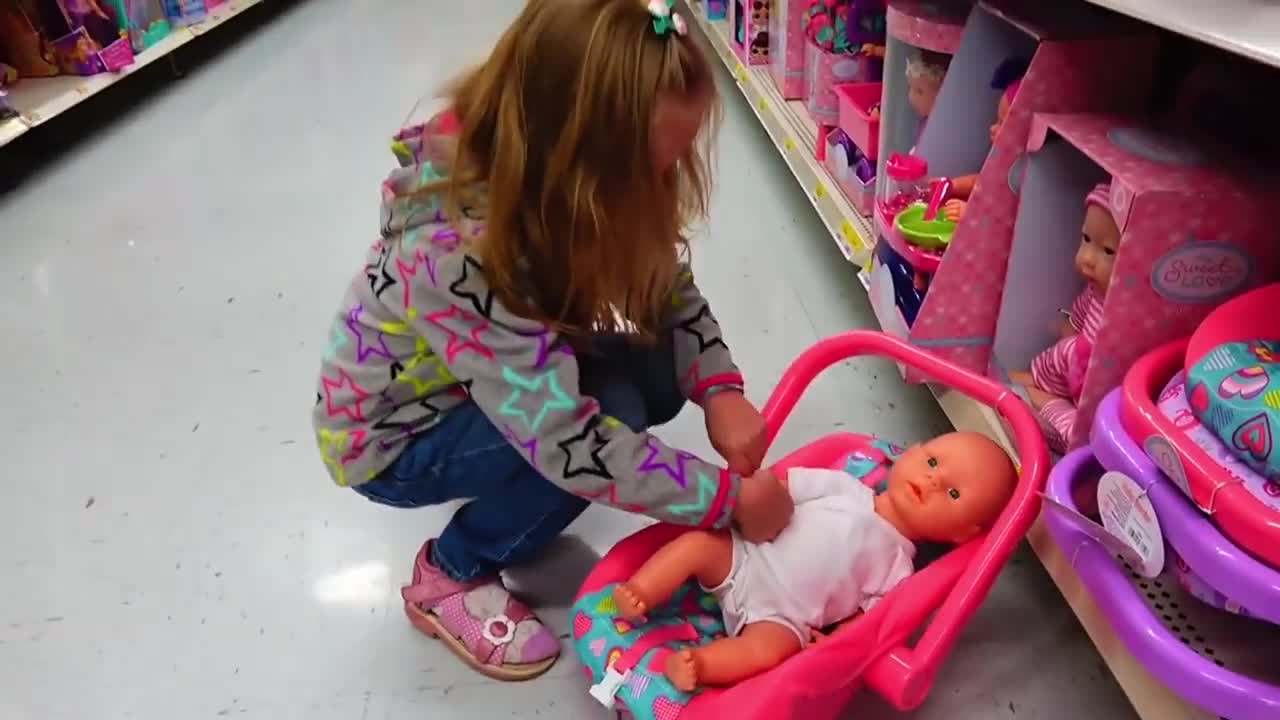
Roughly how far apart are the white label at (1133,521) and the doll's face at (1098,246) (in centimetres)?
21

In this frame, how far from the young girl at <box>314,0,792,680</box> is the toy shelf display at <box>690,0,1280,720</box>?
251 millimetres

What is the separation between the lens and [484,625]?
0.91m

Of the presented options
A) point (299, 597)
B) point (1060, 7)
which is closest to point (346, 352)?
point (299, 597)

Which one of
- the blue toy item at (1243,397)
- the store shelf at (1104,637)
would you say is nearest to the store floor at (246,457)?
the store shelf at (1104,637)

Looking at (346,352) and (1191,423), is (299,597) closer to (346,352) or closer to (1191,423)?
(346,352)

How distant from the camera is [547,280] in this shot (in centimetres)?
75

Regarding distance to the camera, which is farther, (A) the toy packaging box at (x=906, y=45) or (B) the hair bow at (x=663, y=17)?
(A) the toy packaging box at (x=906, y=45)

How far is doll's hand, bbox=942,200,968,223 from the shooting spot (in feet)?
3.50

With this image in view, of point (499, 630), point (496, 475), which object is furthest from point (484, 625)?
point (496, 475)

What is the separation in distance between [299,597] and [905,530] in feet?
1.93

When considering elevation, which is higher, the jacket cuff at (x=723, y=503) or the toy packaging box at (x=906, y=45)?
the toy packaging box at (x=906, y=45)

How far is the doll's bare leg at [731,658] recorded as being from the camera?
2.43 ft

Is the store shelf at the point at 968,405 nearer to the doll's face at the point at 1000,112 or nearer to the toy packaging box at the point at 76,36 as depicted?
the doll's face at the point at 1000,112

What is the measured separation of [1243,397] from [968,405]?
0.36 m
